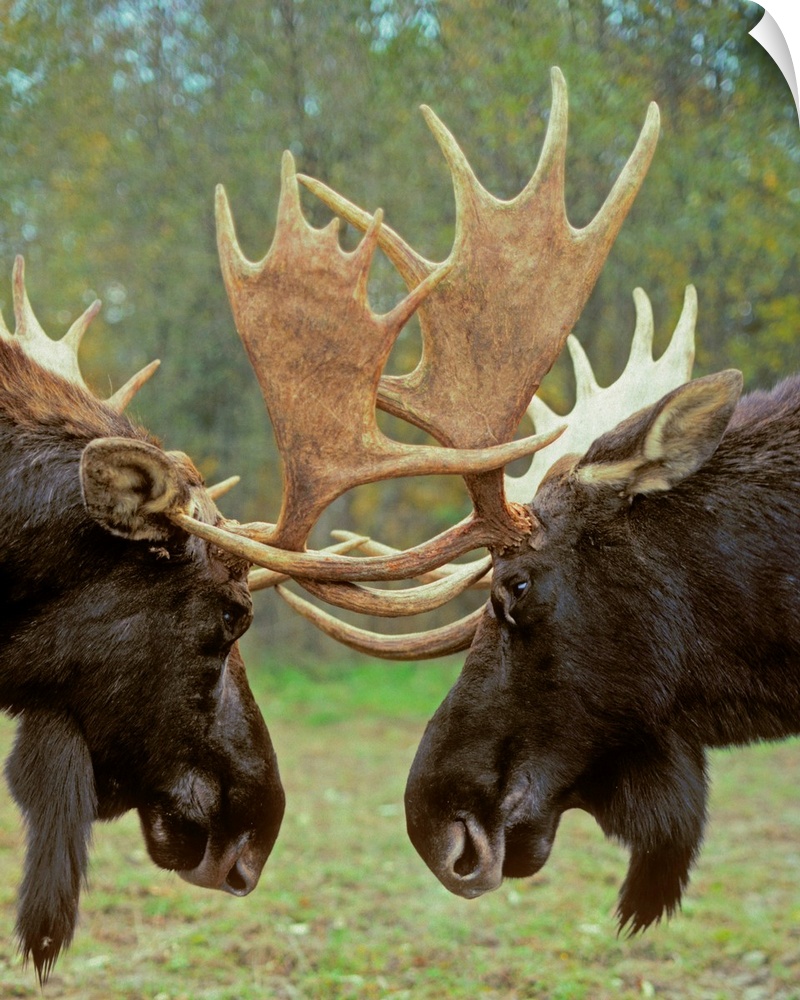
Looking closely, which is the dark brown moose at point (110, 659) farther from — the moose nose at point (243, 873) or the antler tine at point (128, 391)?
the antler tine at point (128, 391)

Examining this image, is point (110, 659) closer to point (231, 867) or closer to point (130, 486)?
point (130, 486)

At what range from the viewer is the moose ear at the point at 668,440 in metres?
2.24

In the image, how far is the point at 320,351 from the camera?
8.12 ft

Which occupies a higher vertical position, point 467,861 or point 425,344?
point 425,344

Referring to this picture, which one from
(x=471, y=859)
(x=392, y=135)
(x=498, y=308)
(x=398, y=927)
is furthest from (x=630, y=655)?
(x=392, y=135)

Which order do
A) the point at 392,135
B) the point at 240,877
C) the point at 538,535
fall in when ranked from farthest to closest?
the point at 392,135 → the point at 240,877 → the point at 538,535

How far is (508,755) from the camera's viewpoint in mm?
2574

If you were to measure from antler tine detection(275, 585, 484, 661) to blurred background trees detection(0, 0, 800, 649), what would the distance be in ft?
8.41

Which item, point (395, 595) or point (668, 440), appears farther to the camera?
point (395, 595)

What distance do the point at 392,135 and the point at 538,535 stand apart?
453 cm

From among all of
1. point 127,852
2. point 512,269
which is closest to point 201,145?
point 127,852

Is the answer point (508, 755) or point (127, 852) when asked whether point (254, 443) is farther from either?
point (508, 755)

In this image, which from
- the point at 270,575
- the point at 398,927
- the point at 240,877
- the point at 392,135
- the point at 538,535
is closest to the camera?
the point at 538,535

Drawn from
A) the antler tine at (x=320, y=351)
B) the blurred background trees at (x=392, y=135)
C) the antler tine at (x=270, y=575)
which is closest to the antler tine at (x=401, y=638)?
the antler tine at (x=270, y=575)
